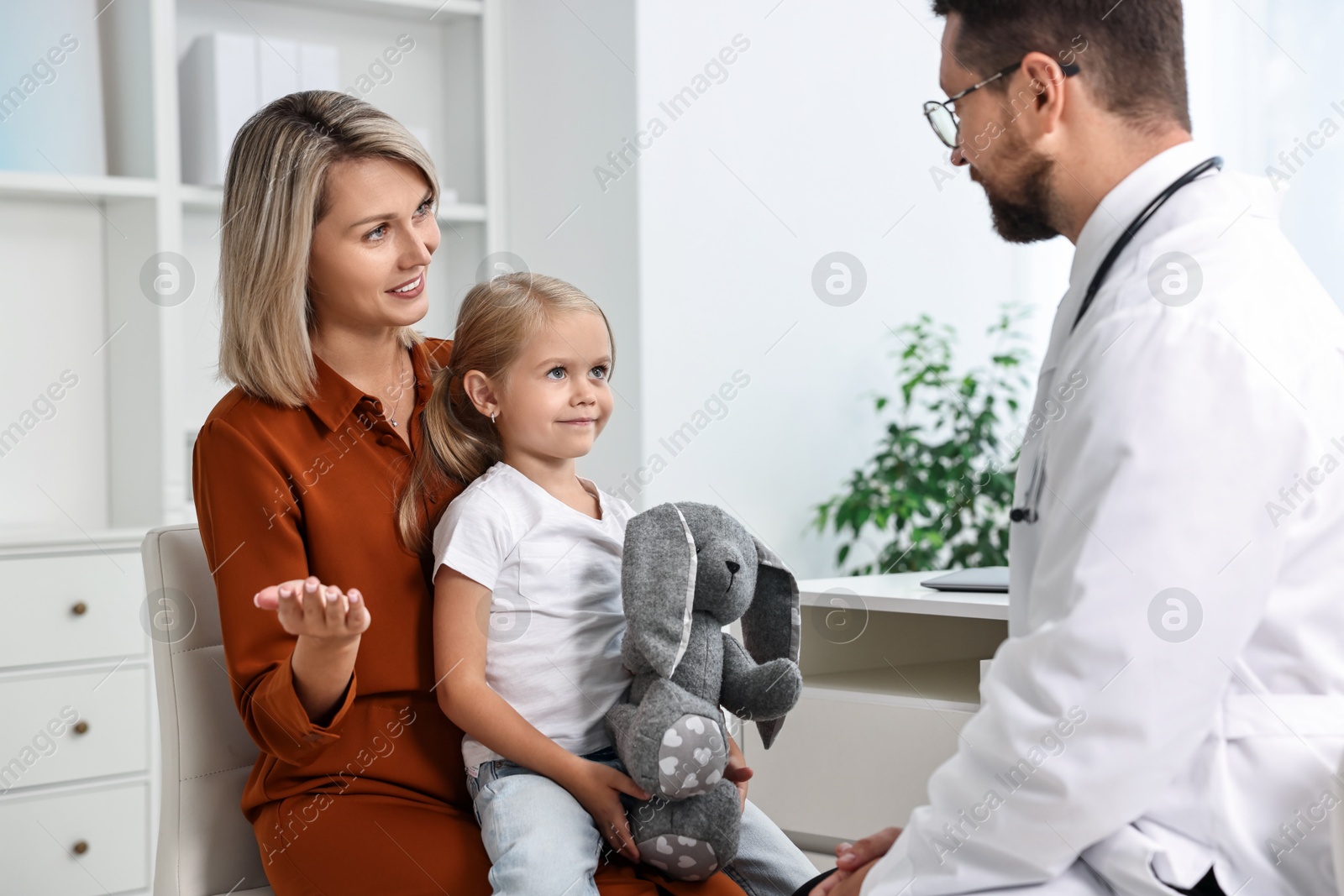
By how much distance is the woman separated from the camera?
1241 mm

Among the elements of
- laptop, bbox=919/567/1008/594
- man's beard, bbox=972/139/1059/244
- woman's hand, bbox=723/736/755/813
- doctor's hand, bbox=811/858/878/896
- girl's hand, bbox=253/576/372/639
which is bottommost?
doctor's hand, bbox=811/858/878/896

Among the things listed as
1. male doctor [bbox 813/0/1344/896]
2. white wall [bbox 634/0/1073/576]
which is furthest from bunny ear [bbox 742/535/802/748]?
white wall [bbox 634/0/1073/576]

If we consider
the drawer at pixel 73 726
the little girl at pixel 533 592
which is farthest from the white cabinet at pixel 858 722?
the drawer at pixel 73 726

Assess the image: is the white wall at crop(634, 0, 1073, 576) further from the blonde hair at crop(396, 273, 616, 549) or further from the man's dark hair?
the man's dark hair

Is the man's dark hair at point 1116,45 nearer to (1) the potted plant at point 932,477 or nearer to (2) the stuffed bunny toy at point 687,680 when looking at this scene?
(2) the stuffed bunny toy at point 687,680

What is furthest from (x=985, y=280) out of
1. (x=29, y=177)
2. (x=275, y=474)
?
(x=275, y=474)

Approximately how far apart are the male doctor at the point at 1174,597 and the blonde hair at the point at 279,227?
804 millimetres

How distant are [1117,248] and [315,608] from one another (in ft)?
2.45

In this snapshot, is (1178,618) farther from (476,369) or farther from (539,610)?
(476,369)

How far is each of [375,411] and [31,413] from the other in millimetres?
1891

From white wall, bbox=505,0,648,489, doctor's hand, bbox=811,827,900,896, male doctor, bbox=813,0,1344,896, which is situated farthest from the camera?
white wall, bbox=505,0,648,489

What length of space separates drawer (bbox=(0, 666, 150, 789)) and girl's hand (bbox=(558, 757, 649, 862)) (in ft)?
5.87

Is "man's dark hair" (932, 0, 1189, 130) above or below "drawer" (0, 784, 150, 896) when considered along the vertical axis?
above

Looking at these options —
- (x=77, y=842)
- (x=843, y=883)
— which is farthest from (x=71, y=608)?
(x=843, y=883)
